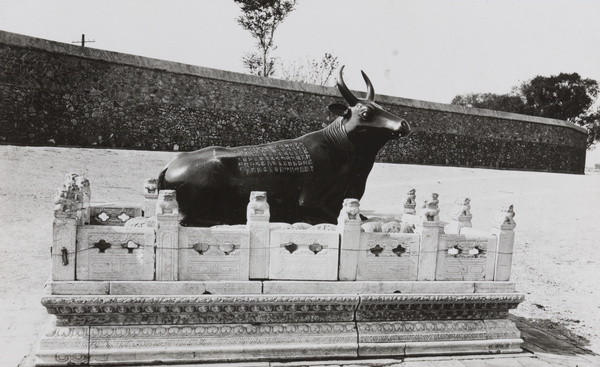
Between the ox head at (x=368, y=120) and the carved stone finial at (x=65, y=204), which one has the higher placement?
the ox head at (x=368, y=120)

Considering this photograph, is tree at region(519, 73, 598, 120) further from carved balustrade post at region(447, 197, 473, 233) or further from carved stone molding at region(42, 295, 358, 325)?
carved stone molding at region(42, 295, 358, 325)

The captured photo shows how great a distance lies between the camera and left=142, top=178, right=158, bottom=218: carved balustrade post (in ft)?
19.0

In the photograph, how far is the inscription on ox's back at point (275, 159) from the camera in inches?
204

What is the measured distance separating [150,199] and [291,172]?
1.64m

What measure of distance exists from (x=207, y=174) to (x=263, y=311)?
1.42 metres

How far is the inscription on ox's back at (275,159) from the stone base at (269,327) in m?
1.39

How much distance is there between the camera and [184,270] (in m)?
4.22

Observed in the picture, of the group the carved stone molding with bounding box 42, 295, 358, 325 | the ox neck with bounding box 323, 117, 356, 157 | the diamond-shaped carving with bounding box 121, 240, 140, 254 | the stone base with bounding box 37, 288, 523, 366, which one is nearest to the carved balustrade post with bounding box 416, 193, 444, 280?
the stone base with bounding box 37, 288, 523, 366

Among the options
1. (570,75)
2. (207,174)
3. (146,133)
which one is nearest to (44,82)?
(146,133)

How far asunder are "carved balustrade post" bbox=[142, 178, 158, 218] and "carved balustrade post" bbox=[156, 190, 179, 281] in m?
1.71

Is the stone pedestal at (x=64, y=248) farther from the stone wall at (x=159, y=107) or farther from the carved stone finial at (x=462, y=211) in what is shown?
the stone wall at (x=159, y=107)

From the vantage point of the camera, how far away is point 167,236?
4152mm

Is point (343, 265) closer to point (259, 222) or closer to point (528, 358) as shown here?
point (259, 222)

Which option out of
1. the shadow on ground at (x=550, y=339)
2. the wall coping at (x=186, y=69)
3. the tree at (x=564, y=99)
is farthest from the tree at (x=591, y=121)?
the shadow on ground at (x=550, y=339)
